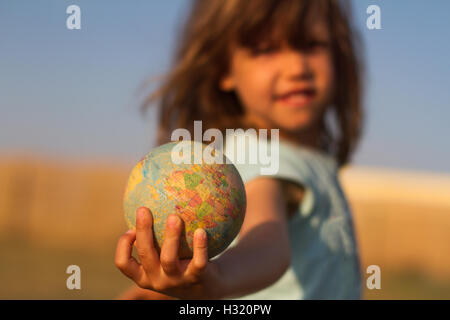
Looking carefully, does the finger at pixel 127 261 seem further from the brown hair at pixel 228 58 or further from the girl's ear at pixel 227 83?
the girl's ear at pixel 227 83

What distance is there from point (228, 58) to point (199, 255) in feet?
7.85

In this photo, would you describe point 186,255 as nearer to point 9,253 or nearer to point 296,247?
point 296,247

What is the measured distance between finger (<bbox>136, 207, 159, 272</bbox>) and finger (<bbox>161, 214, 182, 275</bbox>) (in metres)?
0.07

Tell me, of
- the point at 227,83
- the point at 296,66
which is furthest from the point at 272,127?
the point at 227,83

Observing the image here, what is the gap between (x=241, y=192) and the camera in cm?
268

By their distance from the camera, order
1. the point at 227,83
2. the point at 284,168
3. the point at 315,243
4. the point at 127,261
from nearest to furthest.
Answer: the point at 127,261
the point at 284,168
the point at 315,243
the point at 227,83

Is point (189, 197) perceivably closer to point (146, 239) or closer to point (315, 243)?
point (146, 239)

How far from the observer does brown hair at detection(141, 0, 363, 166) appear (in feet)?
13.1

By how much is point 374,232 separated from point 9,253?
10771mm

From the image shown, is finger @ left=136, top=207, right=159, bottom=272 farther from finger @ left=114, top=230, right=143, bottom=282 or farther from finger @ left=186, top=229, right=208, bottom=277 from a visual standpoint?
finger @ left=186, top=229, right=208, bottom=277

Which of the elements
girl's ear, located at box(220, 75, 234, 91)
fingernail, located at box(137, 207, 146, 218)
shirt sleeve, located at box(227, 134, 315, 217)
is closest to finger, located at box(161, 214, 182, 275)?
fingernail, located at box(137, 207, 146, 218)

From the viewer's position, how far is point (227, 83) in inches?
176
